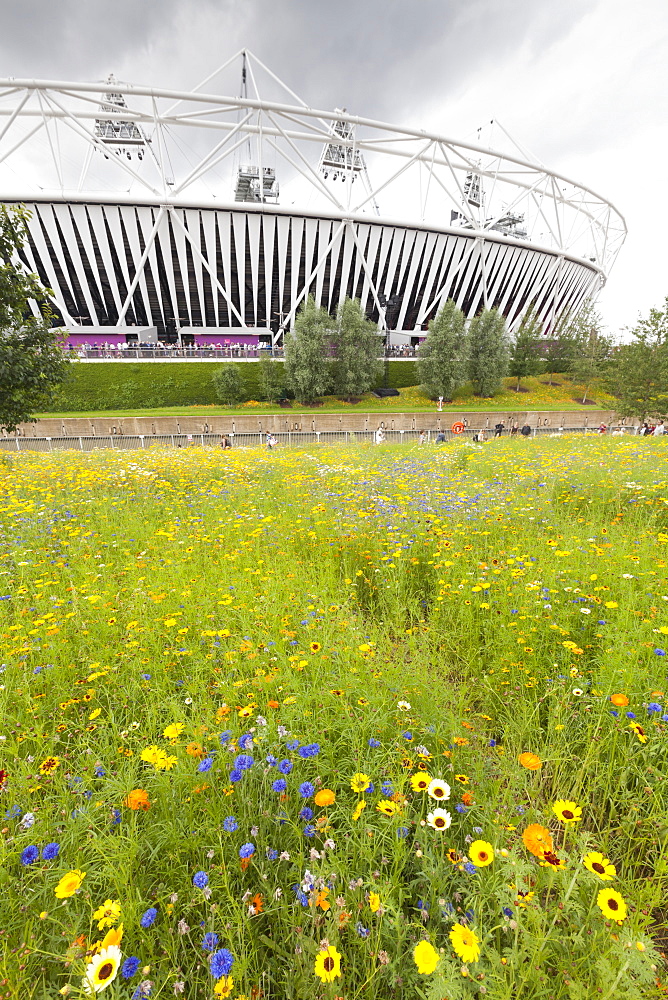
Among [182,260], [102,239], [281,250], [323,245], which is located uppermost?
[323,245]

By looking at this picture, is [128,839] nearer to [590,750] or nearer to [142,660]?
[142,660]

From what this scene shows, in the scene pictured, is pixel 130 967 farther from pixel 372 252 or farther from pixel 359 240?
pixel 372 252

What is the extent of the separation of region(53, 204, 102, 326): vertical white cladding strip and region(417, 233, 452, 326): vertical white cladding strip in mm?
44268

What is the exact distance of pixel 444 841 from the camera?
5.60ft

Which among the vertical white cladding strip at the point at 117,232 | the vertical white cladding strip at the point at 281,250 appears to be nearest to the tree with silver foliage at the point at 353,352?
the vertical white cladding strip at the point at 281,250

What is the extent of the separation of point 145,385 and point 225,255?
2691cm

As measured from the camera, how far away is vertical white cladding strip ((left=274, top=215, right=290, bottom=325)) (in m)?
50.5

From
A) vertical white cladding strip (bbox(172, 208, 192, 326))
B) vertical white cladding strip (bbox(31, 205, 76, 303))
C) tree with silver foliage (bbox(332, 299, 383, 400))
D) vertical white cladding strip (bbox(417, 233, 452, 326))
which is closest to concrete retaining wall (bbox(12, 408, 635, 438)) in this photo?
tree with silver foliage (bbox(332, 299, 383, 400))

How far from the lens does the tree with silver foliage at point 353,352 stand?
113 feet

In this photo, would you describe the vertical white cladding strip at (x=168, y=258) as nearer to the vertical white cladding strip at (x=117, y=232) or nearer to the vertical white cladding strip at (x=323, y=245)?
the vertical white cladding strip at (x=117, y=232)

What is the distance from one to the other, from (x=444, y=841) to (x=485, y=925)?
283 mm

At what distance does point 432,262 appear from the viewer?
56406 mm

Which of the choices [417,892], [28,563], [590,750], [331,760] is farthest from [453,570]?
[28,563]

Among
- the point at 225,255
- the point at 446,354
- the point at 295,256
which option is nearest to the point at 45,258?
the point at 225,255
